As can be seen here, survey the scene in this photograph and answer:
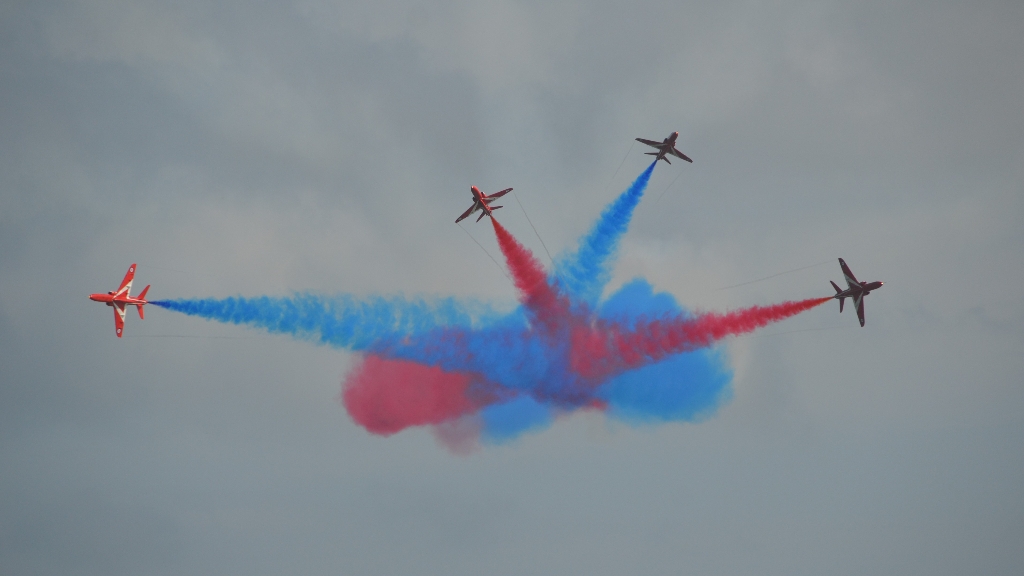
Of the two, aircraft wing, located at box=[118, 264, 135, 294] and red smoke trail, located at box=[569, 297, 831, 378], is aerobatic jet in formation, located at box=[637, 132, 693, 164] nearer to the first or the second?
red smoke trail, located at box=[569, 297, 831, 378]

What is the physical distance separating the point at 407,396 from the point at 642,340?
17732 mm

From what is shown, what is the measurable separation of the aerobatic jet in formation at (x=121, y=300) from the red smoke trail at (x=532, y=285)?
2427cm

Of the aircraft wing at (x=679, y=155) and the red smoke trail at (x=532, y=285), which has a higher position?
the aircraft wing at (x=679, y=155)

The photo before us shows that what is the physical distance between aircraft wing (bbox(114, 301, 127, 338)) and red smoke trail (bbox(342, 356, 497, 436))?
16377 millimetres

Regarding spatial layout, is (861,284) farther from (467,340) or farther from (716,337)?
(467,340)

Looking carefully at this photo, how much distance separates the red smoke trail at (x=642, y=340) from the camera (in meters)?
79.9

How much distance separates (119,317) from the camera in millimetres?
75250

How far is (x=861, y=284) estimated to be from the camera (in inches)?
3012

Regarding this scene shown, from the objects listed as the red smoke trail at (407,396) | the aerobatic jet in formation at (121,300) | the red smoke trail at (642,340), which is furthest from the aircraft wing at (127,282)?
the red smoke trail at (642,340)

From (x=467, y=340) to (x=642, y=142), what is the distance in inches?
747

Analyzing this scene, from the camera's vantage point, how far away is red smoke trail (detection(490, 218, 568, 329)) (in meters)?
77.2

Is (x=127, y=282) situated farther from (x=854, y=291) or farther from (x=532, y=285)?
(x=854, y=291)

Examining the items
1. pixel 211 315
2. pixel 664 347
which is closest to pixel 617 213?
pixel 664 347

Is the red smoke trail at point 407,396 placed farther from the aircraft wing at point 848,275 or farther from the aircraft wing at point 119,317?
the aircraft wing at point 848,275
